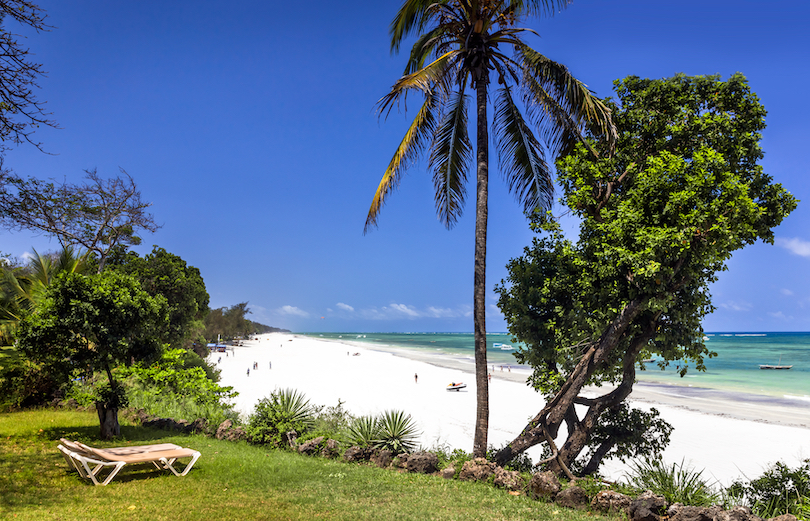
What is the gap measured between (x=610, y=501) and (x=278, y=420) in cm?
679

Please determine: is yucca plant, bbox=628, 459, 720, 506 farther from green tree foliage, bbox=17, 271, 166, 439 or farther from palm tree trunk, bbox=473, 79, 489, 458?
green tree foliage, bbox=17, 271, 166, 439

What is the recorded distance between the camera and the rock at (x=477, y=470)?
24.2 ft

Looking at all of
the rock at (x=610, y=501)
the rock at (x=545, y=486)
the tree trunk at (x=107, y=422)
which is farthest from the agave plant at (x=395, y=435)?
the tree trunk at (x=107, y=422)

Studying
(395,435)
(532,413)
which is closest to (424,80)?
(395,435)

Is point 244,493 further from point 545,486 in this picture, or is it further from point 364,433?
point 545,486

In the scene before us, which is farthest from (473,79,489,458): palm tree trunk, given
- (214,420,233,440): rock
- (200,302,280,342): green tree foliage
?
(200,302,280,342): green tree foliage

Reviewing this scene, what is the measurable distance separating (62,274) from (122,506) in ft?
16.9

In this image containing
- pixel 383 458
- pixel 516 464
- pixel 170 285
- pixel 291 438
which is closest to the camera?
pixel 383 458

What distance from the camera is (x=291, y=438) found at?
31.2ft

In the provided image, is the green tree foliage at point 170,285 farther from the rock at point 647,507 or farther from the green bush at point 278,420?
the rock at point 647,507

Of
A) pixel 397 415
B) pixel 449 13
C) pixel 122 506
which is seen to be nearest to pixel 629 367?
pixel 397 415

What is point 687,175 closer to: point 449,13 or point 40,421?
point 449,13

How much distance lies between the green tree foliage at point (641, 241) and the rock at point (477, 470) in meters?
0.93

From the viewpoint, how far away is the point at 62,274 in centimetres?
859
